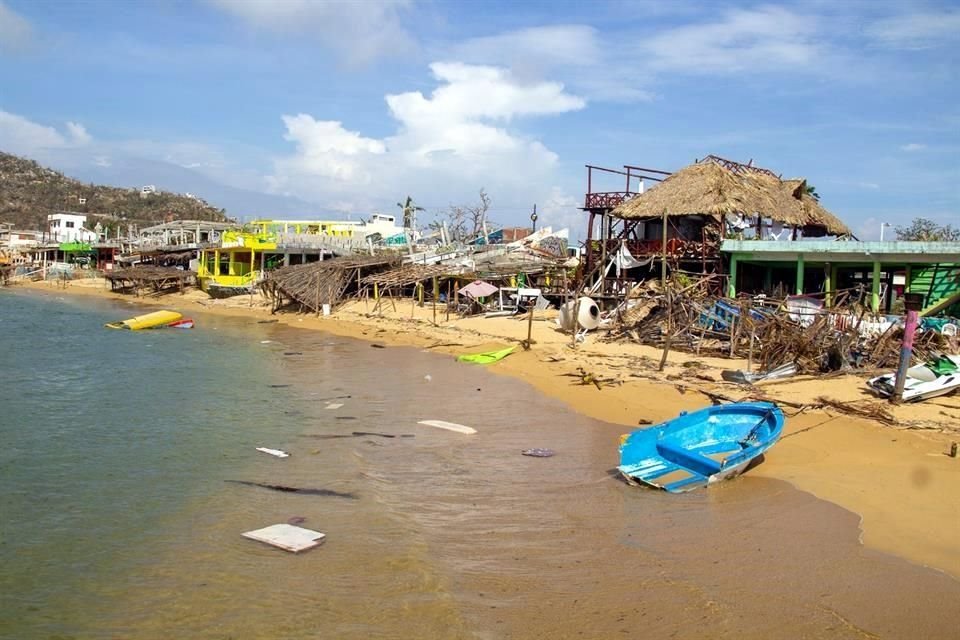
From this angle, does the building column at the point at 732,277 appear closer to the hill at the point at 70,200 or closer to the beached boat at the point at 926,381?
the beached boat at the point at 926,381

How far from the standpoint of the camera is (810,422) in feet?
41.1

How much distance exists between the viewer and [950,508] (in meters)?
8.55

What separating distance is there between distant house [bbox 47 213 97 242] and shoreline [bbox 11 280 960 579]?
185 feet

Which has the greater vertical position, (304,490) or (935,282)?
(935,282)

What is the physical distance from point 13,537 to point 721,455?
9.06 meters

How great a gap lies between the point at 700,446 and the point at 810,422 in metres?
3.08

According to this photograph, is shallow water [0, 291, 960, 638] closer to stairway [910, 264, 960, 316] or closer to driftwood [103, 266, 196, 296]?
stairway [910, 264, 960, 316]

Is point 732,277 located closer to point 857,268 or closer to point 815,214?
point 857,268

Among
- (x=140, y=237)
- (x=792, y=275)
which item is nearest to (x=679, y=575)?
(x=792, y=275)

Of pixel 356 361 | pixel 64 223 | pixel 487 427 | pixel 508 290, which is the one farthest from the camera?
pixel 64 223

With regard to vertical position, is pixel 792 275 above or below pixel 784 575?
above

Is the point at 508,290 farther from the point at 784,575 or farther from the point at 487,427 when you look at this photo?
the point at 784,575

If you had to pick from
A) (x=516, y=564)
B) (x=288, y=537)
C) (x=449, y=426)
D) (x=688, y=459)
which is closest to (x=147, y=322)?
(x=449, y=426)

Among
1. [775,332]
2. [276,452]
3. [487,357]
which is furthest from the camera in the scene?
[487,357]
